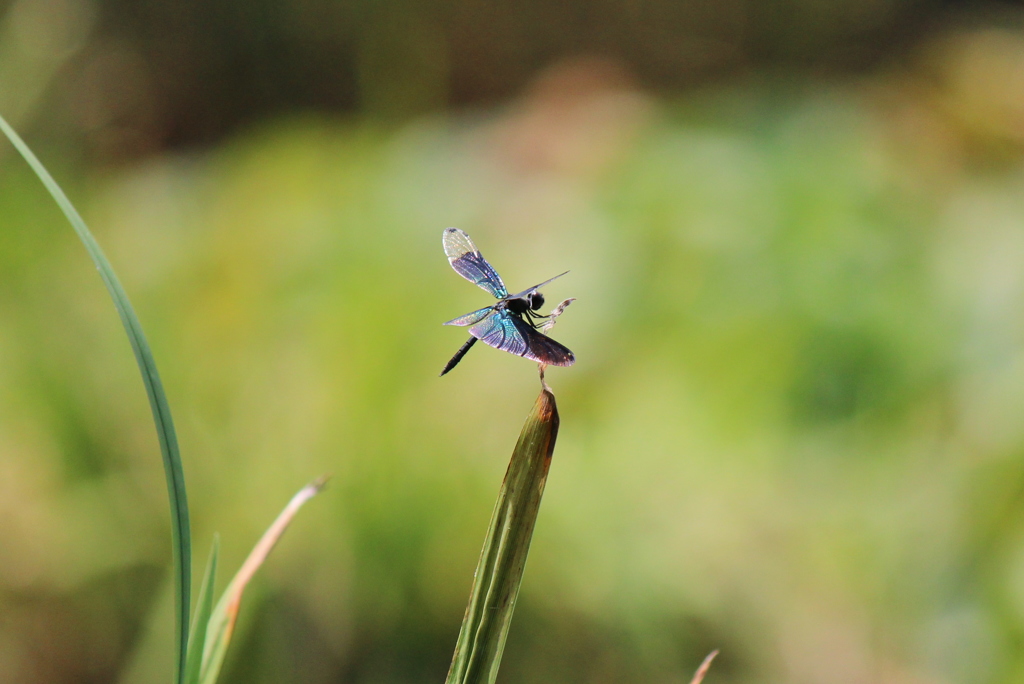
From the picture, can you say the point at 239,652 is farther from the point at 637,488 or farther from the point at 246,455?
the point at 637,488

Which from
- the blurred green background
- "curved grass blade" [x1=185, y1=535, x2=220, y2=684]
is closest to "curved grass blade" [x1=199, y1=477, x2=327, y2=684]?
"curved grass blade" [x1=185, y1=535, x2=220, y2=684]

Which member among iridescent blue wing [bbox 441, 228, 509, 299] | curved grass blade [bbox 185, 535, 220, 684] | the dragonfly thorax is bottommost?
curved grass blade [bbox 185, 535, 220, 684]

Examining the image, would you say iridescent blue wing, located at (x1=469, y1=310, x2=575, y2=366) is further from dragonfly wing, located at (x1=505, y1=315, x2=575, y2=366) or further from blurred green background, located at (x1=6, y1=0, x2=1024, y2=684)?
blurred green background, located at (x1=6, y1=0, x2=1024, y2=684)

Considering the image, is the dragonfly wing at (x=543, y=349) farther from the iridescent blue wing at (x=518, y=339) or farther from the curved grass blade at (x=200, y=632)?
the curved grass blade at (x=200, y=632)

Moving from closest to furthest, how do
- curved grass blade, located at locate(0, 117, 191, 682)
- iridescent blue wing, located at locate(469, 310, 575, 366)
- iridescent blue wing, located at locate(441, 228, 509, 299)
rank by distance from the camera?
curved grass blade, located at locate(0, 117, 191, 682) → iridescent blue wing, located at locate(469, 310, 575, 366) → iridescent blue wing, located at locate(441, 228, 509, 299)

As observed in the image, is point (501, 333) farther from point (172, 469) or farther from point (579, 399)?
point (579, 399)

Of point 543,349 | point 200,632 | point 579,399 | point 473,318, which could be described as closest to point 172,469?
point 200,632

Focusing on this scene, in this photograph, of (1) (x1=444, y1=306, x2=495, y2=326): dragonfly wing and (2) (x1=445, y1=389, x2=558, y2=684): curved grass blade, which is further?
(1) (x1=444, y1=306, x2=495, y2=326): dragonfly wing
